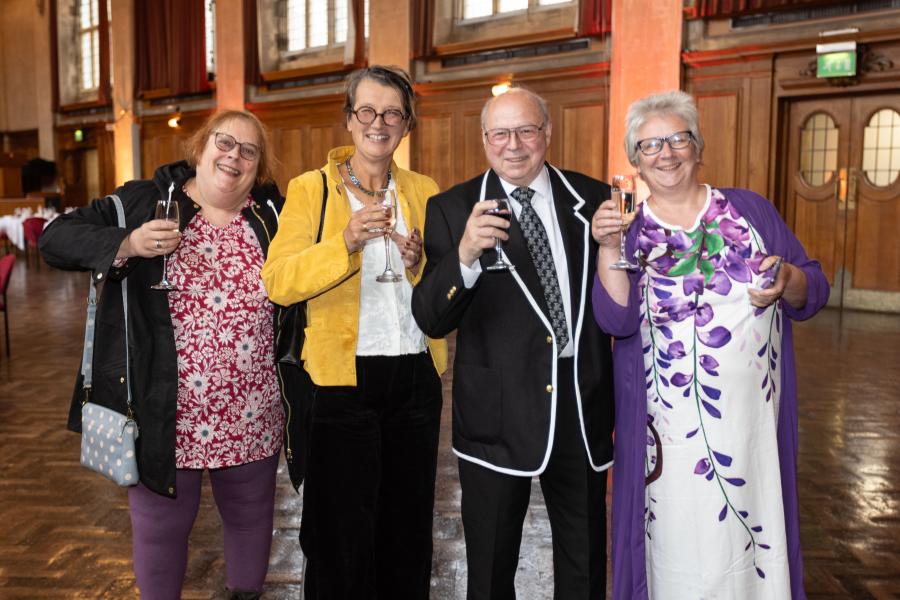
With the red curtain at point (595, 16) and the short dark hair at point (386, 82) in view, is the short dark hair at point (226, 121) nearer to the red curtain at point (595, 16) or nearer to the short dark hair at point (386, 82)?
the short dark hair at point (386, 82)

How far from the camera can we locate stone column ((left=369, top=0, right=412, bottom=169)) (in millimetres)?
11967

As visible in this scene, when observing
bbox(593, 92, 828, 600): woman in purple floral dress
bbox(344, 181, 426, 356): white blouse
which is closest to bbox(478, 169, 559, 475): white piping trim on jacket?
bbox(593, 92, 828, 600): woman in purple floral dress

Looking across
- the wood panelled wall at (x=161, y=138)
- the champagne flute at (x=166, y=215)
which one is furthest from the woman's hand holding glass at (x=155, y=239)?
the wood panelled wall at (x=161, y=138)

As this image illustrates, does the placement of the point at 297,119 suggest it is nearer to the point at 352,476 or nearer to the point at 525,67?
the point at 525,67

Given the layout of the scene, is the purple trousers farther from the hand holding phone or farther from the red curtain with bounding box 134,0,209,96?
the red curtain with bounding box 134,0,209,96

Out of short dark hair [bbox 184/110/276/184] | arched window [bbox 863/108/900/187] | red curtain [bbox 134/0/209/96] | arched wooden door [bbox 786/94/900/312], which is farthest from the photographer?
red curtain [bbox 134/0/209/96]

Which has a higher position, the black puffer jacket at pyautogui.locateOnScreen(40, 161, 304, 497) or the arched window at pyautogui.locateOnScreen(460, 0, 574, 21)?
the arched window at pyautogui.locateOnScreen(460, 0, 574, 21)

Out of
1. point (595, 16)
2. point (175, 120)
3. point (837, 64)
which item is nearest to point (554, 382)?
point (837, 64)

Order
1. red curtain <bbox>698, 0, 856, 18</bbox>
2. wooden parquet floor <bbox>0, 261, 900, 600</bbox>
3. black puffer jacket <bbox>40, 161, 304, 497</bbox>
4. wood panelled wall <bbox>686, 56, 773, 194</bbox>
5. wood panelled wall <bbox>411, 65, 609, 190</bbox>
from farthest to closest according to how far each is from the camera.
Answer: wood panelled wall <bbox>411, 65, 609, 190</bbox> < wood panelled wall <bbox>686, 56, 773, 194</bbox> < red curtain <bbox>698, 0, 856, 18</bbox> < wooden parquet floor <bbox>0, 261, 900, 600</bbox> < black puffer jacket <bbox>40, 161, 304, 497</bbox>

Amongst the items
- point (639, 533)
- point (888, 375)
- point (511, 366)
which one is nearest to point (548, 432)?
point (511, 366)

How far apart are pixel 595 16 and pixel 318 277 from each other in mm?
9082

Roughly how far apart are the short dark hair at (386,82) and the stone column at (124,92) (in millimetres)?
17283

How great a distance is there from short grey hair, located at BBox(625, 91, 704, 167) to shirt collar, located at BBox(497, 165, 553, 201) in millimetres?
228

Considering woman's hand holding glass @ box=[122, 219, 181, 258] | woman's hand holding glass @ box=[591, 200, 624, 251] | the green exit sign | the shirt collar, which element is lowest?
woman's hand holding glass @ box=[122, 219, 181, 258]
